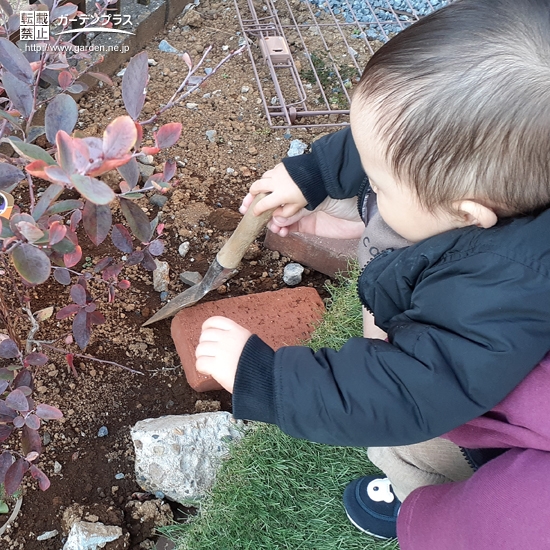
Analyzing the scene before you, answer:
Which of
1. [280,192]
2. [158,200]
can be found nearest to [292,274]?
[158,200]

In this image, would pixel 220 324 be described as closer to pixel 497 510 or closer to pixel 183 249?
pixel 497 510

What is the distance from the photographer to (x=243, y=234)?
5.22 feet

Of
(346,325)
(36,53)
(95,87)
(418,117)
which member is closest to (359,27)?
(95,87)

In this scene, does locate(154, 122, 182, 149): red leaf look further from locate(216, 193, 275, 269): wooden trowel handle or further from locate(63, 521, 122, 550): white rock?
locate(63, 521, 122, 550): white rock

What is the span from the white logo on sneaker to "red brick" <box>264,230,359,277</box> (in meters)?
0.80

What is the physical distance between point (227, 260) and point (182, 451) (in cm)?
54

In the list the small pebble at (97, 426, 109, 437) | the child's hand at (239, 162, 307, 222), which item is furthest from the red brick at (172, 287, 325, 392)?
the child's hand at (239, 162, 307, 222)

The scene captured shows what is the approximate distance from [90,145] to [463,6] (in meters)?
0.66

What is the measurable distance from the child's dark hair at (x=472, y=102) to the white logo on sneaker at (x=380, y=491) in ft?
3.08

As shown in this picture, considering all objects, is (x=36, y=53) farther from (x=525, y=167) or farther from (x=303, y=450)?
(x=303, y=450)

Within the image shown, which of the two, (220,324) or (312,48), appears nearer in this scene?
(220,324)

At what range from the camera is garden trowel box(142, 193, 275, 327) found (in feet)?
5.14

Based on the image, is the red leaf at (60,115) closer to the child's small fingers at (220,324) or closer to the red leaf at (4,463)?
the child's small fingers at (220,324)

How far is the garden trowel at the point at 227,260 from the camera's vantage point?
157cm
